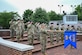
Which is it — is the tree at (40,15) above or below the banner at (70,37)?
above

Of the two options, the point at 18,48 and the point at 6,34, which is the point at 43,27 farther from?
the point at 6,34

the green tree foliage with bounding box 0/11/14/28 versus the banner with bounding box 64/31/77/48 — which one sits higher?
the green tree foliage with bounding box 0/11/14/28

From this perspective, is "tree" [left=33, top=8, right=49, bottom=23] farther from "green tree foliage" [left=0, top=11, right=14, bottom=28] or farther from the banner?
the banner

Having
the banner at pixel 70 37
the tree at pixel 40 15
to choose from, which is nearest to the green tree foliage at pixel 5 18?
the tree at pixel 40 15

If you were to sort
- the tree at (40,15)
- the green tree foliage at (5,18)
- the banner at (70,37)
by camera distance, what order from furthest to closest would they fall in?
the green tree foliage at (5,18) → the tree at (40,15) → the banner at (70,37)

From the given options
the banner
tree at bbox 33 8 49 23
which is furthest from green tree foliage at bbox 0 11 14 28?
the banner

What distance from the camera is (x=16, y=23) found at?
487 inches

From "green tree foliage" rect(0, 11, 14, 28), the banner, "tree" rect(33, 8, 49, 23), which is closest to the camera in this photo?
the banner

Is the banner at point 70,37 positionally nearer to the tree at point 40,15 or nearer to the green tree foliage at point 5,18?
the tree at point 40,15

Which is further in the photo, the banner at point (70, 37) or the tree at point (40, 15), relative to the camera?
the tree at point (40, 15)

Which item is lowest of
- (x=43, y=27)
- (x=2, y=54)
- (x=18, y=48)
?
(x=2, y=54)

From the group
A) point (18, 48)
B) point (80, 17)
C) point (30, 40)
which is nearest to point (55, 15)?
point (80, 17)

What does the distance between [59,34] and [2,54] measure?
297 inches

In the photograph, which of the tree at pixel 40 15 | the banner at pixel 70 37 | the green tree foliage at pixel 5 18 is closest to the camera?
the banner at pixel 70 37
